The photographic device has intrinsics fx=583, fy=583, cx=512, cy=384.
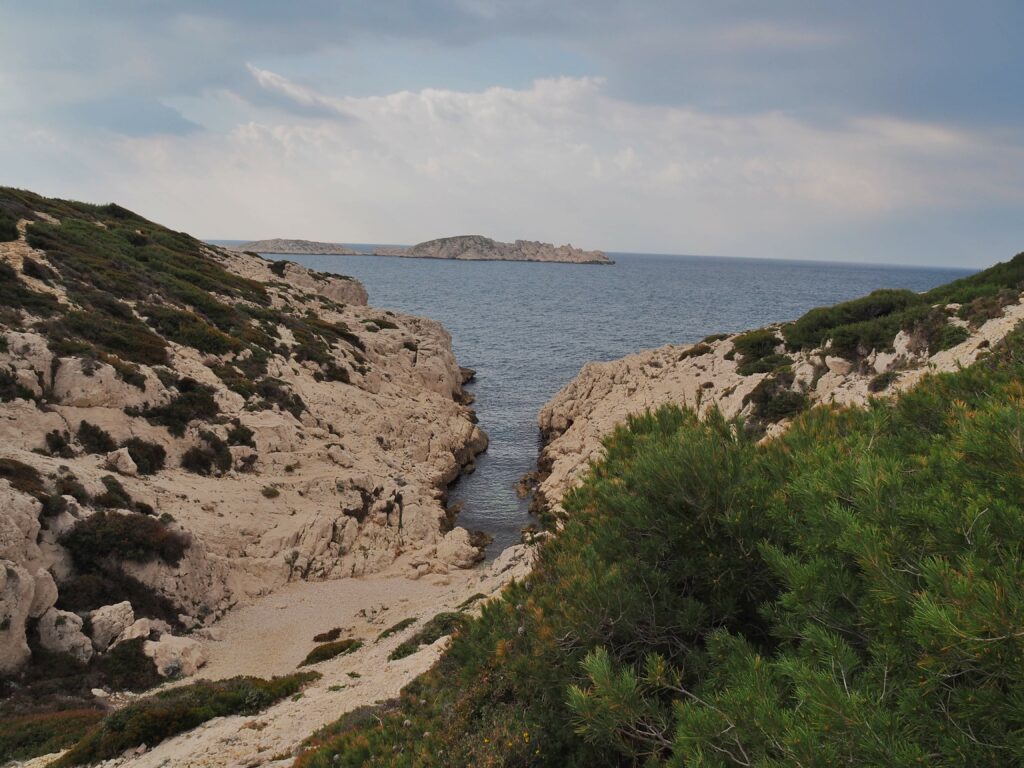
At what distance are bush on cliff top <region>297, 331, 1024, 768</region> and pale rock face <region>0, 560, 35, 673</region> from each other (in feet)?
39.1

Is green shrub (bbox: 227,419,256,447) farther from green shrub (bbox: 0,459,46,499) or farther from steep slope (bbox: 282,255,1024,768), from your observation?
steep slope (bbox: 282,255,1024,768)

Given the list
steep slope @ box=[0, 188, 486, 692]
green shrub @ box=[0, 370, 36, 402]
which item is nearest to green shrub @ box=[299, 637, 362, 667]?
steep slope @ box=[0, 188, 486, 692]

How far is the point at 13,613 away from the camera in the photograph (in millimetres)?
15867

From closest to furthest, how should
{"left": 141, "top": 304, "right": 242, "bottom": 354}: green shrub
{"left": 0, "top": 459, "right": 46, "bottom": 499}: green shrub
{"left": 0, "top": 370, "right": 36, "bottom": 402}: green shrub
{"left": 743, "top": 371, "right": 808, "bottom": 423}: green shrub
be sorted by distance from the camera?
{"left": 0, "top": 459, "right": 46, "bottom": 499}: green shrub, {"left": 0, "top": 370, "right": 36, "bottom": 402}: green shrub, {"left": 743, "top": 371, "right": 808, "bottom": 423}: green shrub, {"left": 141, "top": 304, "right": 242, "bottom": 354}: green shrub

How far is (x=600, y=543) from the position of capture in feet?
23.1

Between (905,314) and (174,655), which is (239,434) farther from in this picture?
(905,314)

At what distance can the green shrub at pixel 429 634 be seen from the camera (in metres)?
17.3

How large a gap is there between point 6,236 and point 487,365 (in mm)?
42388

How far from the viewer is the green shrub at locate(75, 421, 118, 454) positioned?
78.2 feet

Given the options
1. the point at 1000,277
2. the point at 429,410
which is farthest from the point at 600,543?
the point at 429,410

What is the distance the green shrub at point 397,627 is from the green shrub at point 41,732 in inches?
313

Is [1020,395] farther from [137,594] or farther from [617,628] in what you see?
Result: [137,594]

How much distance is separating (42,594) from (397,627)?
10.5 m

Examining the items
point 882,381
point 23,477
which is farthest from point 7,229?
point 882,381
